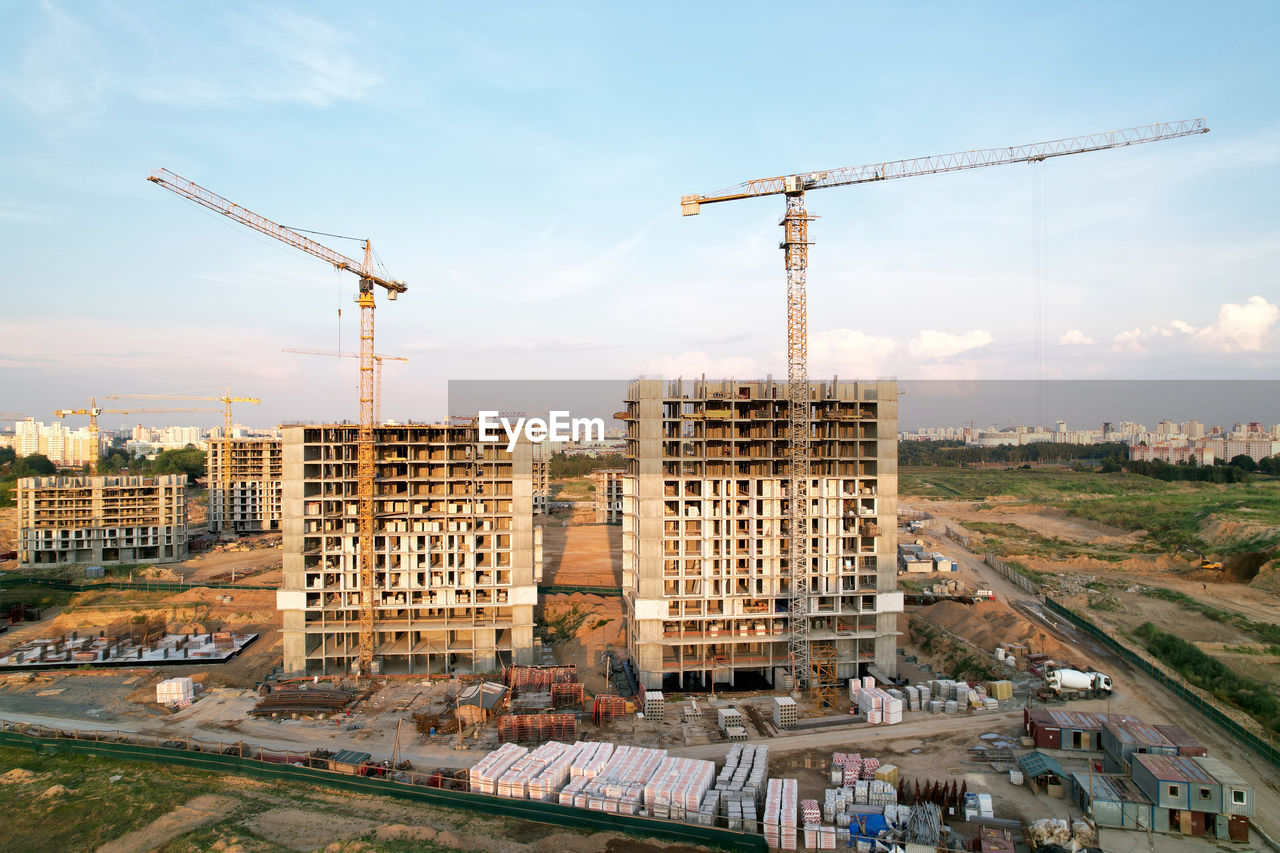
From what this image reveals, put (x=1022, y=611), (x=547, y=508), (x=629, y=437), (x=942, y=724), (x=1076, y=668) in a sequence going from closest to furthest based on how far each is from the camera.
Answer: (x=942, y=724) < (x=1076, y=668) < (x=629, y=437) < (x=1022, y=611) < (x=547, y=508)

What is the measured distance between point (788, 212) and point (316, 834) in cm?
4495

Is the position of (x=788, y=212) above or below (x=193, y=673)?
above

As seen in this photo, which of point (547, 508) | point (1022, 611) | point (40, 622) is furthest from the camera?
point (547, 508)

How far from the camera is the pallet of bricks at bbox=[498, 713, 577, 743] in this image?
37.0 metres

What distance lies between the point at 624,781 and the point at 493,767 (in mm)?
6059

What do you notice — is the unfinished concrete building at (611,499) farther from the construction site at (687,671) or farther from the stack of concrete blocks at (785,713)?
the stack of concrete blocks at (785,713)

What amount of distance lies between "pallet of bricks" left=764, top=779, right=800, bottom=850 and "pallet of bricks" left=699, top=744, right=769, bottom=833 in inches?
22.1

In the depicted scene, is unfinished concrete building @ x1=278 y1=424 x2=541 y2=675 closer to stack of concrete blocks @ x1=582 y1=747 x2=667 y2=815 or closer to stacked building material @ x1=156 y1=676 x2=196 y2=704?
stacked building material @ x1=156 y1=676 x2=196 y2=704

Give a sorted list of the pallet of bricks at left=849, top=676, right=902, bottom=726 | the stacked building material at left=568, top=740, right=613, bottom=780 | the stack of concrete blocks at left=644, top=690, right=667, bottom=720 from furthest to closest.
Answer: the stack of concrete blocks at left=644, top=690, right=667, bottom=720
the pallet of bricks at left=849, top=676, right=902, bottom=726
the stacked building material at left=568, top=740, right=613, bottom=780

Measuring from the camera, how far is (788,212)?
1971 inches

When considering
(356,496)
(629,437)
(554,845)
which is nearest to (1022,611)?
(629,437)

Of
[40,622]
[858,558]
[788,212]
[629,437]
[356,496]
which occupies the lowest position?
[40,622]

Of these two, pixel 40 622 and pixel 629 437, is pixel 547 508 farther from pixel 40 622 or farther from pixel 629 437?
pixel 629 437

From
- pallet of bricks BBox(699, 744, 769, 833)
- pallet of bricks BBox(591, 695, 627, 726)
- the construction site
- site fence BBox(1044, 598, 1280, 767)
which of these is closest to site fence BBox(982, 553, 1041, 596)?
the construction site
